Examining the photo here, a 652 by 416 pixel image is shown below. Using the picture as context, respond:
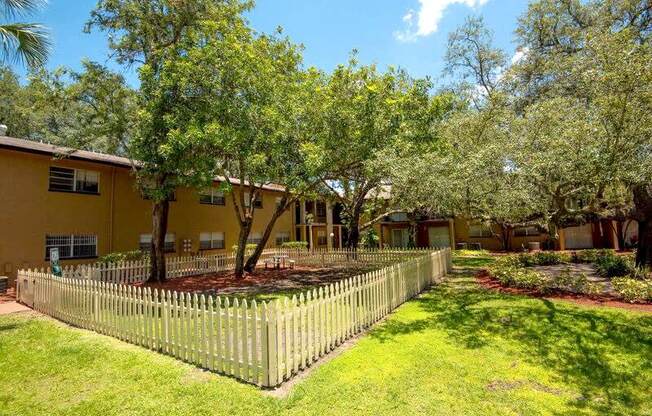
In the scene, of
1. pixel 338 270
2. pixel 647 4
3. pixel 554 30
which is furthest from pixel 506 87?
pixel 338 270

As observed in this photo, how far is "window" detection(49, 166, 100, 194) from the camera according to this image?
16359 mm

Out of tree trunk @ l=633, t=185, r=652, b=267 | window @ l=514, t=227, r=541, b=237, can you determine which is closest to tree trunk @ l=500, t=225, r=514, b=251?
window @ l=514, t=227, r=541, b=237

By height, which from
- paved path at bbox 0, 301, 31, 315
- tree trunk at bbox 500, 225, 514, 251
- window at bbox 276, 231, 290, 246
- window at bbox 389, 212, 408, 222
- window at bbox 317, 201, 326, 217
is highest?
window at bbox 317, 201, 326, 217

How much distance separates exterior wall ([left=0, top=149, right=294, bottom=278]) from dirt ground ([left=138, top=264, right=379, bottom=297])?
14.1 ft

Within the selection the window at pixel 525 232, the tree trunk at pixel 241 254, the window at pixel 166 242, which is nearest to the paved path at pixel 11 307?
the window at pixel 166 242

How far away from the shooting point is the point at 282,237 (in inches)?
1195

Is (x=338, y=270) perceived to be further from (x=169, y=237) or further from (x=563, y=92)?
(x=563, y=92)

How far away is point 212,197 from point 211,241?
292cm

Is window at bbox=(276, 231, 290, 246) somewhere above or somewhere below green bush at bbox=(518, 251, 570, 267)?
above

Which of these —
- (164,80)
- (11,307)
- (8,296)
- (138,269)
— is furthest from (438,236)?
(11,307)

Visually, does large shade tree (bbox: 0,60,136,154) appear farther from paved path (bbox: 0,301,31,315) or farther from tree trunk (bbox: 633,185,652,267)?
tree trunk (bbox: 633,185,652,267)

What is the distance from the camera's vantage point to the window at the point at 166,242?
1969 cm

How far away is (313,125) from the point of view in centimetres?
1429

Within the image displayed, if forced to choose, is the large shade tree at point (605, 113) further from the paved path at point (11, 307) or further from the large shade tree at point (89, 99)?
the paved path at point (11, 307)
